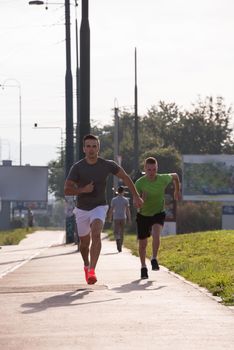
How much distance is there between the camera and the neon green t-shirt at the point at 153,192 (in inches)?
664

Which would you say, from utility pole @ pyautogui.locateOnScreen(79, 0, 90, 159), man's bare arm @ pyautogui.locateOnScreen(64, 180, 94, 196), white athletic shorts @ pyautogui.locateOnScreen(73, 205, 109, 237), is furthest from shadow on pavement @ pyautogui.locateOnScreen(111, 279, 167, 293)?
utility pole @ pyautogui.locateOnScreen(79, 0, 90, 159)

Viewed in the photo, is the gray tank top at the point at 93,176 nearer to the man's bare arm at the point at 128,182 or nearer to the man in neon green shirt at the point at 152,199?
the man's bare arm at the point at 128,182

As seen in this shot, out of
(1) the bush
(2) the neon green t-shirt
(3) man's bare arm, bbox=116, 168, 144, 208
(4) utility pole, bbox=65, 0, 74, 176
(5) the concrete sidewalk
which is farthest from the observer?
(1) the bush

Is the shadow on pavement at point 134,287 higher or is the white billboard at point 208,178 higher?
the white billboard at point 208,178

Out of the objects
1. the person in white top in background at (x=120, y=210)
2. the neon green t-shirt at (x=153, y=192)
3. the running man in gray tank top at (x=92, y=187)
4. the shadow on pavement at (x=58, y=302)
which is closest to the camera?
the shadow on pavement at (x=58, y=302)

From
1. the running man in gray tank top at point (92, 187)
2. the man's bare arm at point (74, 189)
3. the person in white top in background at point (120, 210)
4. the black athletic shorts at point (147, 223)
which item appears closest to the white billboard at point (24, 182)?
the person in white top in background at point (120, 210)

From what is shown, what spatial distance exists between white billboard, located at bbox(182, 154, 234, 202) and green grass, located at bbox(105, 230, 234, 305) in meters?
40.3

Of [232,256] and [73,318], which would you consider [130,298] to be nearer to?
[73,318]

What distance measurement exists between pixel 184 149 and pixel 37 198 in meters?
25.9

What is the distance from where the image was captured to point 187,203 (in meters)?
70.1

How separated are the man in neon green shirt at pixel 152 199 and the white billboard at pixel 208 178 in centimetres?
5257

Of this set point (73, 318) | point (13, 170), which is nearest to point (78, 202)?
point (73, 318)

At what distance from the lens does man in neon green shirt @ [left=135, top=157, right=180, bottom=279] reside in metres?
16.9

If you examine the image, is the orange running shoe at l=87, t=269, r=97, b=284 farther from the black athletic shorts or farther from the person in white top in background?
the person in white top in background
